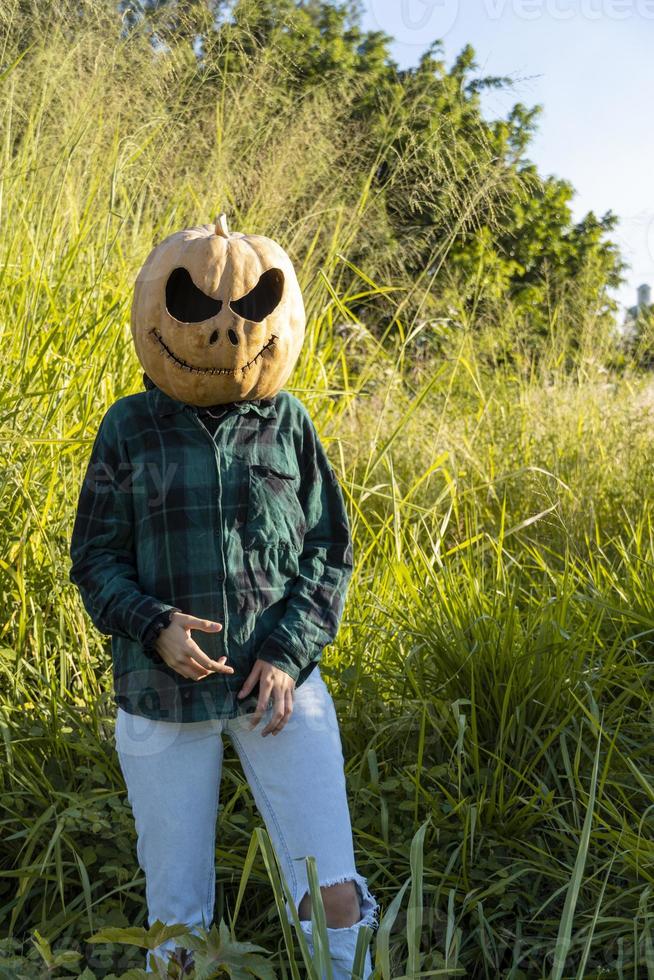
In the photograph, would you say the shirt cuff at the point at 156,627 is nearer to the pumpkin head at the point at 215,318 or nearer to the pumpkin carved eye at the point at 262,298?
the pumpkin head at the point at 215,318

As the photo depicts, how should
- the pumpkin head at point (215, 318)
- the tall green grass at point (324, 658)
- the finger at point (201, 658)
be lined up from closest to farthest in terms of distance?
the finger at point (201, 658), the pumpkin head at point (215, 318), the tall green grass at point (324, 658)

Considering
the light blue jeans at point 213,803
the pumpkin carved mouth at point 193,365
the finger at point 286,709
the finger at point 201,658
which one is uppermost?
the pumpkin carved mouth at point 193,365

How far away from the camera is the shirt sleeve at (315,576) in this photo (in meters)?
1.52

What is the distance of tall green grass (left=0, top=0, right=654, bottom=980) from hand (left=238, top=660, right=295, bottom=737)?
214 millimetres

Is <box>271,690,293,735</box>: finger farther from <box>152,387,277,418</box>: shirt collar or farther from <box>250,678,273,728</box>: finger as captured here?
<box>152,387,277,418</box>: shirt collar

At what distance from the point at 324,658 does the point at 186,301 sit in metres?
1.19

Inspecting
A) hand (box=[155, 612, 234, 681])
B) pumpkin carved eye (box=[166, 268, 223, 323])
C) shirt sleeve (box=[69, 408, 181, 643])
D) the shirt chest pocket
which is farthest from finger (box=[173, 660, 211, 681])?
pumpkin carved eye (box=[166, 268, 223, 323])

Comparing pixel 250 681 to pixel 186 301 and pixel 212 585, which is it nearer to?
pixel 212 585

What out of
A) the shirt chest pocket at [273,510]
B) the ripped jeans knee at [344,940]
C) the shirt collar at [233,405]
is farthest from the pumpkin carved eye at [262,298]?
the ripped jeans knee at [344,940]

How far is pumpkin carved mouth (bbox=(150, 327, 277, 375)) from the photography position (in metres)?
1.58

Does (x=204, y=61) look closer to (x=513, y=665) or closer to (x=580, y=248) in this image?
(x=513, y=665)

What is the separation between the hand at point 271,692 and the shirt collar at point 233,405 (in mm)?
445

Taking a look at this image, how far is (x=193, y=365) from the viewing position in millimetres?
1579
